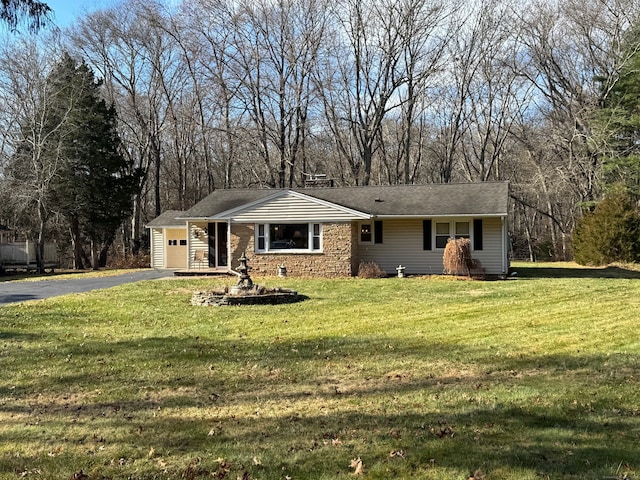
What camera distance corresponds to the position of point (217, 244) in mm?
23203

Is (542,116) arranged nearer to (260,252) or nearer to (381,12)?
(381,12)

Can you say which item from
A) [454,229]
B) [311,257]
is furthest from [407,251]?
[311,257]

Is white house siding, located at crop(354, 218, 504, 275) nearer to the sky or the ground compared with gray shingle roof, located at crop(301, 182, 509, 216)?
nearer to the ground

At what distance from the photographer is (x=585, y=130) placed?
100 ft

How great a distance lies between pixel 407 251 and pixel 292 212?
465 cm

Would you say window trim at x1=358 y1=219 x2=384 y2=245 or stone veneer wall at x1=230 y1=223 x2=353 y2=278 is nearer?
stone veneer wall at x1=230 y1=223 x2=353 y2=278

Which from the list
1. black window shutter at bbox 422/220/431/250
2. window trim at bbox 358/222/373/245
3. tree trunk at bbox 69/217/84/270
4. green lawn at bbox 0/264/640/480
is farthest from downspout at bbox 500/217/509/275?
tree trunk at bbox 69/217/84/270

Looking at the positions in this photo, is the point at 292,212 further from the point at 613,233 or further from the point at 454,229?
the point at 613,233

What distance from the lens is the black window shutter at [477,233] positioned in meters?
20.1

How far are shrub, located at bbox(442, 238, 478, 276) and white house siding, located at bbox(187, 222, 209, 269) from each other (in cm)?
1022

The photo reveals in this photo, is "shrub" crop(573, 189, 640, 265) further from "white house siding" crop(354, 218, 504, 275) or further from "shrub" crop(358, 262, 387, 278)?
"shrub" crop(358, 262, 387, 278)

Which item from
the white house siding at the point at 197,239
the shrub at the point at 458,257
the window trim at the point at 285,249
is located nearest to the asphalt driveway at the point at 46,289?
the white house siding at the point at 197,239

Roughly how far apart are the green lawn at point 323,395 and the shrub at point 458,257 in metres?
7.99

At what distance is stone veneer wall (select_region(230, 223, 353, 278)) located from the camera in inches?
783
